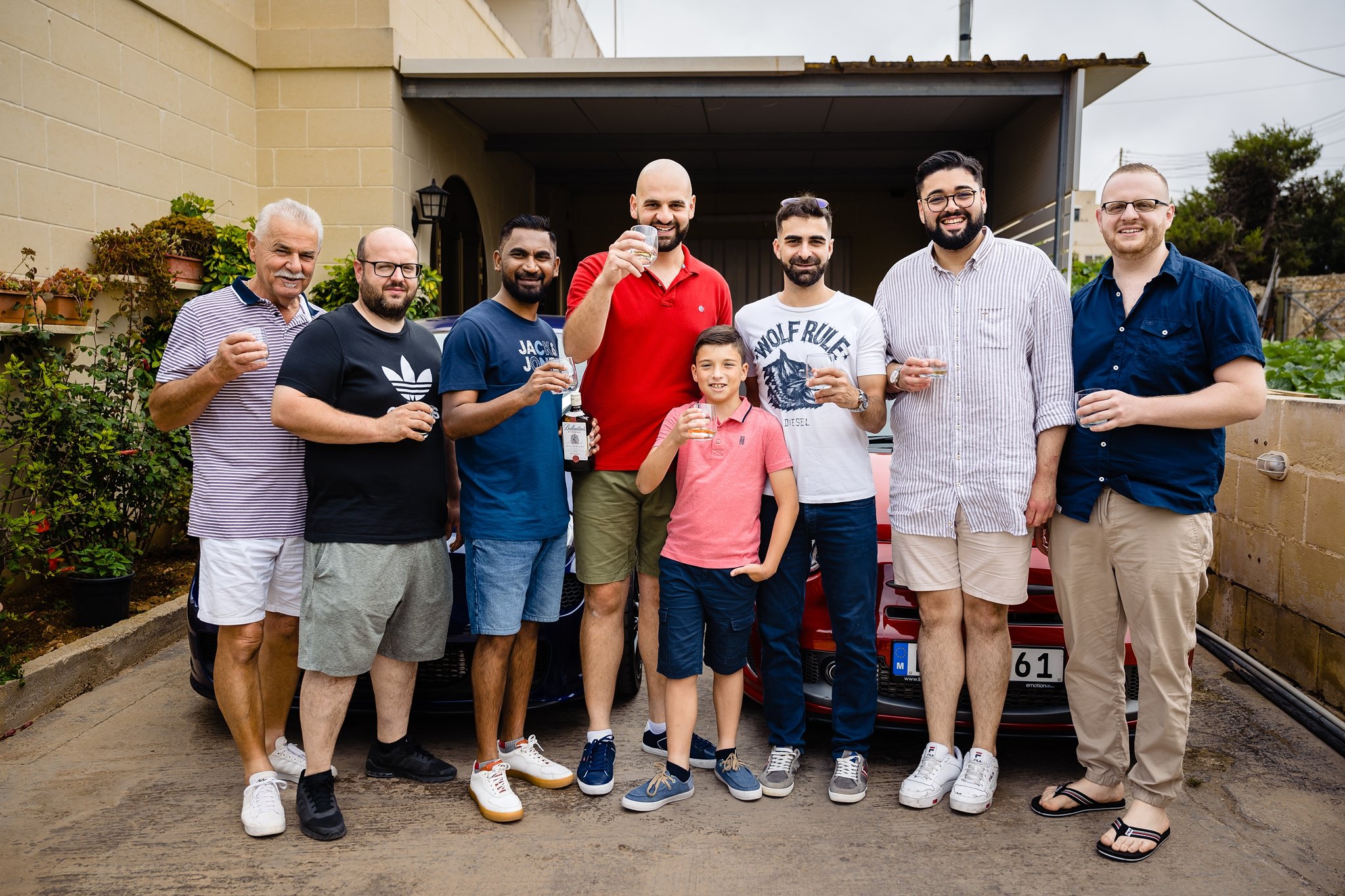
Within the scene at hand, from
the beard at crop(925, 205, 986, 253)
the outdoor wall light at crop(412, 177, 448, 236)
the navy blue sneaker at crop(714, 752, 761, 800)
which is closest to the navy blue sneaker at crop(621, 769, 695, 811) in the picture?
the navy blue sneaker at crop(714, 752, 761, 800)

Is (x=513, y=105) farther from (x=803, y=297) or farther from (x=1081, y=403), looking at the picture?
(x=1081, y=403)

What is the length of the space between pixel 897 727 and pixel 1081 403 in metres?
1.33

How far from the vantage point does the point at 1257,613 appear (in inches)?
181

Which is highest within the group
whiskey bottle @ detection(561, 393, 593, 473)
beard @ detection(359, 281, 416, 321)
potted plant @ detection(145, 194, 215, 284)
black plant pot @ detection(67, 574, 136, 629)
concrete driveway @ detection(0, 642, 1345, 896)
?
potted plant @ detection(145, 194, 215, 284)

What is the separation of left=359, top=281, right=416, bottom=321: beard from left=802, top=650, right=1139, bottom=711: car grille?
184cm

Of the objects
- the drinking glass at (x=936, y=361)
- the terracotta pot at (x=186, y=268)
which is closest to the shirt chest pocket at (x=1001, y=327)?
the drinking glass at (x=936, y=361)

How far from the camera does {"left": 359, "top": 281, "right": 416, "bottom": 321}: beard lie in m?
3.08

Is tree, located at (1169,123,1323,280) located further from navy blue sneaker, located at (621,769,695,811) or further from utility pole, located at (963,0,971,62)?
navy blue sneaker, located at (621,769,695,811)

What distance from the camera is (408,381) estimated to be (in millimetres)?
3146

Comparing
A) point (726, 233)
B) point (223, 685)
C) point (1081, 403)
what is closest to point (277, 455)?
point (223, 685)

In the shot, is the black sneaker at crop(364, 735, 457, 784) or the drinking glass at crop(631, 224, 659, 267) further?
the black sneaker at crop(364, 735, 457, 784)

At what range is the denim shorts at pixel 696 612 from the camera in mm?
3189

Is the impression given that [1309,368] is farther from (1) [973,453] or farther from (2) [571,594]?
(2) [571,594]

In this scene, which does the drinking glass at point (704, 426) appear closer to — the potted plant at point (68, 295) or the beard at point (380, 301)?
the beard at point (380, 301)
